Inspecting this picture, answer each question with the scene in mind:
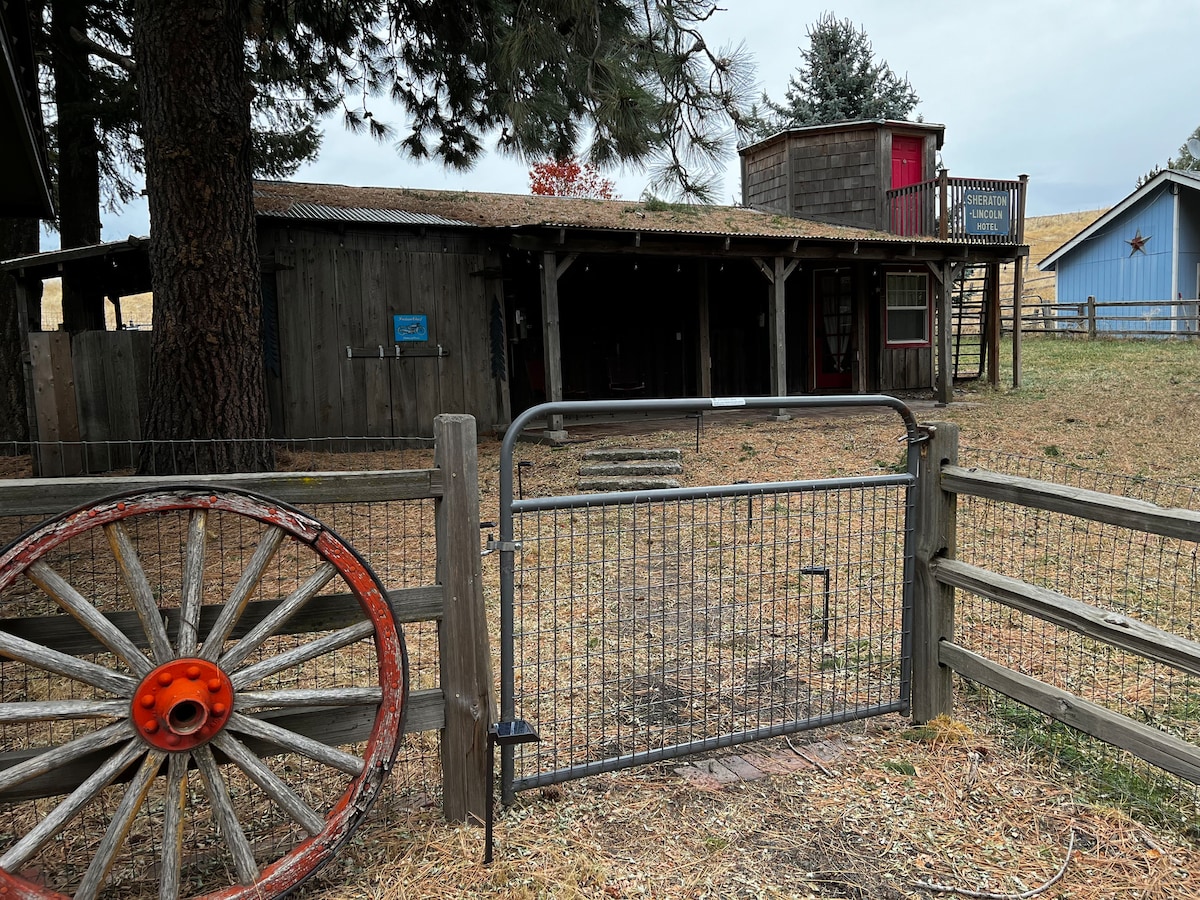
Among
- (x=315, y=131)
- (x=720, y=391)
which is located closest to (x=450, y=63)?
(x=315, y=131)

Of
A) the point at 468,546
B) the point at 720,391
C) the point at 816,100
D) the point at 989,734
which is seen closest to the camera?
the point at 468,546

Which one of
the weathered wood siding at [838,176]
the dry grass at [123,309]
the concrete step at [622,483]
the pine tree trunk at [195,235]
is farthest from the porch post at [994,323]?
the dry grass at [123,309]

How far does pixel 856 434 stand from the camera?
11.2 meters

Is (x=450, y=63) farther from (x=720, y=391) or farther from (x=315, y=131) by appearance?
(x=720, y=391)

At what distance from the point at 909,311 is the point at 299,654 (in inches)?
605

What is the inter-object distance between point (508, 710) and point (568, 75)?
5.81 meters

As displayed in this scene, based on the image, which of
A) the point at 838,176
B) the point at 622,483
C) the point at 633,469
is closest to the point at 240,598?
the point at 622,483

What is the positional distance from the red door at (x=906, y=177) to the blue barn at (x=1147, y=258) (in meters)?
7.54

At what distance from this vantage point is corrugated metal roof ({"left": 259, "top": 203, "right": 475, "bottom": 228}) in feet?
36.0

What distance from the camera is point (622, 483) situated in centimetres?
862

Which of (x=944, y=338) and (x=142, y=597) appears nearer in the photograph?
(x=142, y=597)

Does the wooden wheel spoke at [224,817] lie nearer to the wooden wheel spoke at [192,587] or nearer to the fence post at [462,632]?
the wooden wheel spoke at [192,587]

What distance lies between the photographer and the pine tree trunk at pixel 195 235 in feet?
22.0

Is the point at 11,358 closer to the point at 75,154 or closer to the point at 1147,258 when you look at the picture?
the point at 75,154
